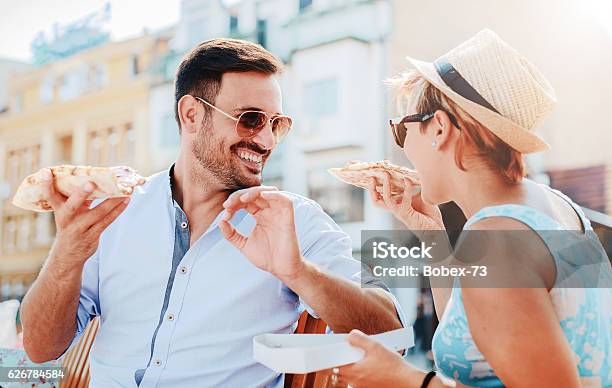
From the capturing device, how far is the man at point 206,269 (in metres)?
1.53

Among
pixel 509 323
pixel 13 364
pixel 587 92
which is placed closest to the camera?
pixel 509 323

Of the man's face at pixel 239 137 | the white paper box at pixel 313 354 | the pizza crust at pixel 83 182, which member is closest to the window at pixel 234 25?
the man's face at pixel 239 137

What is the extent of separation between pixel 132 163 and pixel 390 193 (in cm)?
1058

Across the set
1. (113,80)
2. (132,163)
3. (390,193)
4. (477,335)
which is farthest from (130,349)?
(113,80)

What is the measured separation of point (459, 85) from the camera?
134cm

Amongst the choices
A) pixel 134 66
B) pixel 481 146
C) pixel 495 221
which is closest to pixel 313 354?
pixel 495 221

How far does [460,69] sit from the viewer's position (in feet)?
4.43

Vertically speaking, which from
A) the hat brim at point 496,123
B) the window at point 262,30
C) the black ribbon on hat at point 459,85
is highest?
the window at point 262,30

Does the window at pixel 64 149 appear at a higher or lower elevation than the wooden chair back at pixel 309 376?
higher

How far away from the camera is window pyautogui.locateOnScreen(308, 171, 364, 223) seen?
368 inches

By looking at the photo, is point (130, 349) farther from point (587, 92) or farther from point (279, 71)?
point (587, 92)

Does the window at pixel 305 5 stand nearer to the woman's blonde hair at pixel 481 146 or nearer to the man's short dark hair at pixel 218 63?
the man's short dark hair at pixel 218 63

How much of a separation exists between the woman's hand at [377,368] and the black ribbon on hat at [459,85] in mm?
509

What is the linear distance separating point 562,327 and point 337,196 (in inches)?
335
